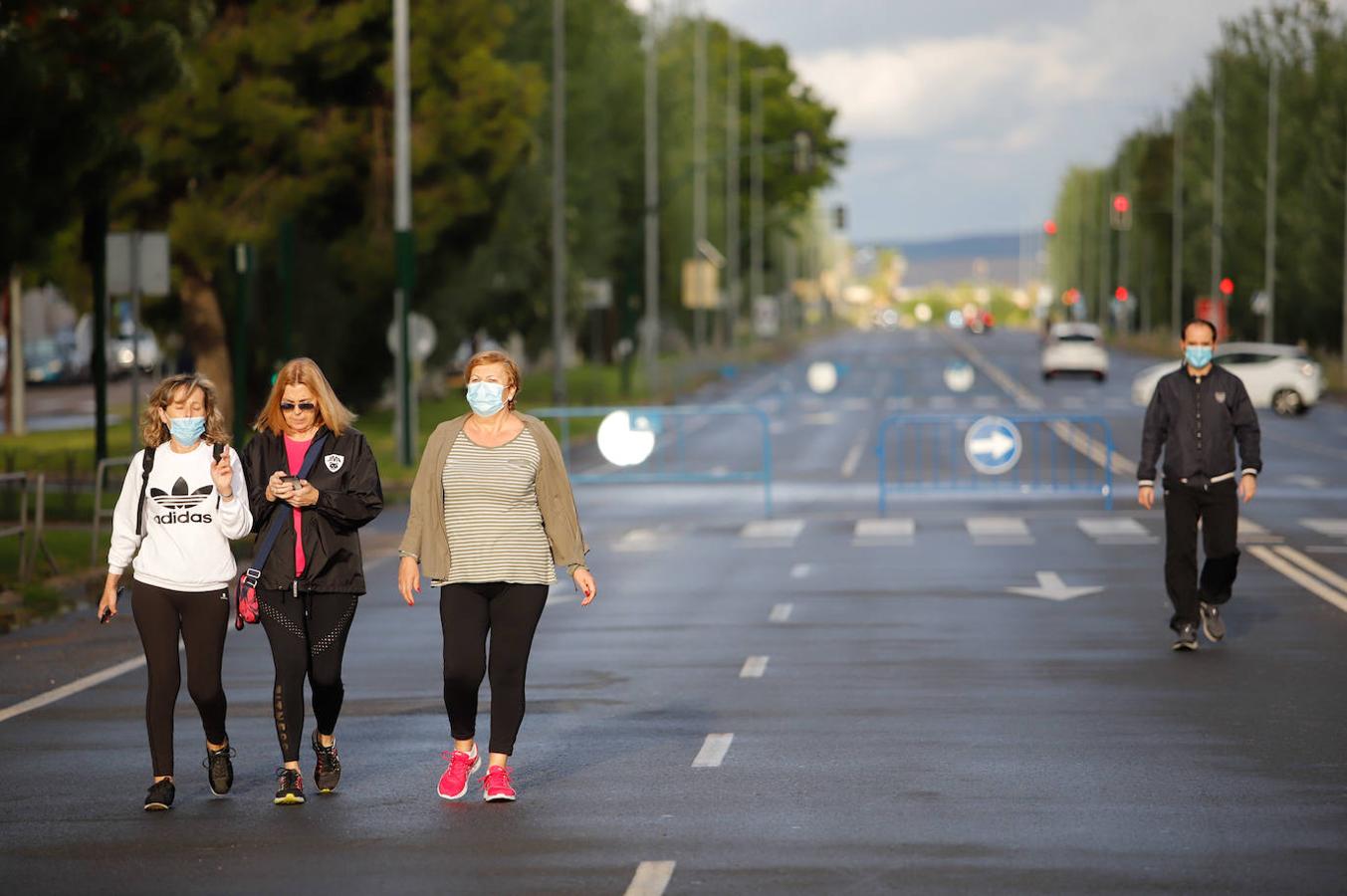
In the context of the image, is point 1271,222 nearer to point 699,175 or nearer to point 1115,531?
point 699,175

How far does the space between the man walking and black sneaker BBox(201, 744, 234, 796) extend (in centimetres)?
680

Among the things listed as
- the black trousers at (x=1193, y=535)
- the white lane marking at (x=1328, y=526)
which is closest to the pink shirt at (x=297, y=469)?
the black trousers at (x=1193, y=535)

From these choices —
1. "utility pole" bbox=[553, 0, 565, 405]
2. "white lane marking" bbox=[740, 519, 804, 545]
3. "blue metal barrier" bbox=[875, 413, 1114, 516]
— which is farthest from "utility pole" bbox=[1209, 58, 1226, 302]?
"white lane marking" bbox=[740, 519, 804, 545]

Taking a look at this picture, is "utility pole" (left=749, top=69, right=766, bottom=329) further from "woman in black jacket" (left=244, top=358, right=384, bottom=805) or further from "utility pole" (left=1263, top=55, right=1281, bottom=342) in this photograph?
"woman in black jacket" (left=244, top=358, right=384, bottom=805)

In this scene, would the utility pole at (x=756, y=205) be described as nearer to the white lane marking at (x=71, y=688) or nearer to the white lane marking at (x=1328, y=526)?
the white lane marking at (x=1328, y=526)

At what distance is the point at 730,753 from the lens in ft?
39.8

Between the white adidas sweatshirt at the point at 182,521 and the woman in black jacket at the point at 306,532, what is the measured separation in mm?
163

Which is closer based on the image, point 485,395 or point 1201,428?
point 485,395

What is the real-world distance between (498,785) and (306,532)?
1222 millimetres

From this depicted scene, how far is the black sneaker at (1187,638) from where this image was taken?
16234mm

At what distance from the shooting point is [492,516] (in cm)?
1062

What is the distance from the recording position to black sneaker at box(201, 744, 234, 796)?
430 inches

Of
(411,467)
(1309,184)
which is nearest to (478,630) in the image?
(411,467)

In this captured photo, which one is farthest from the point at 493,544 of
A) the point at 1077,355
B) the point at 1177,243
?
the point at 1177,243
